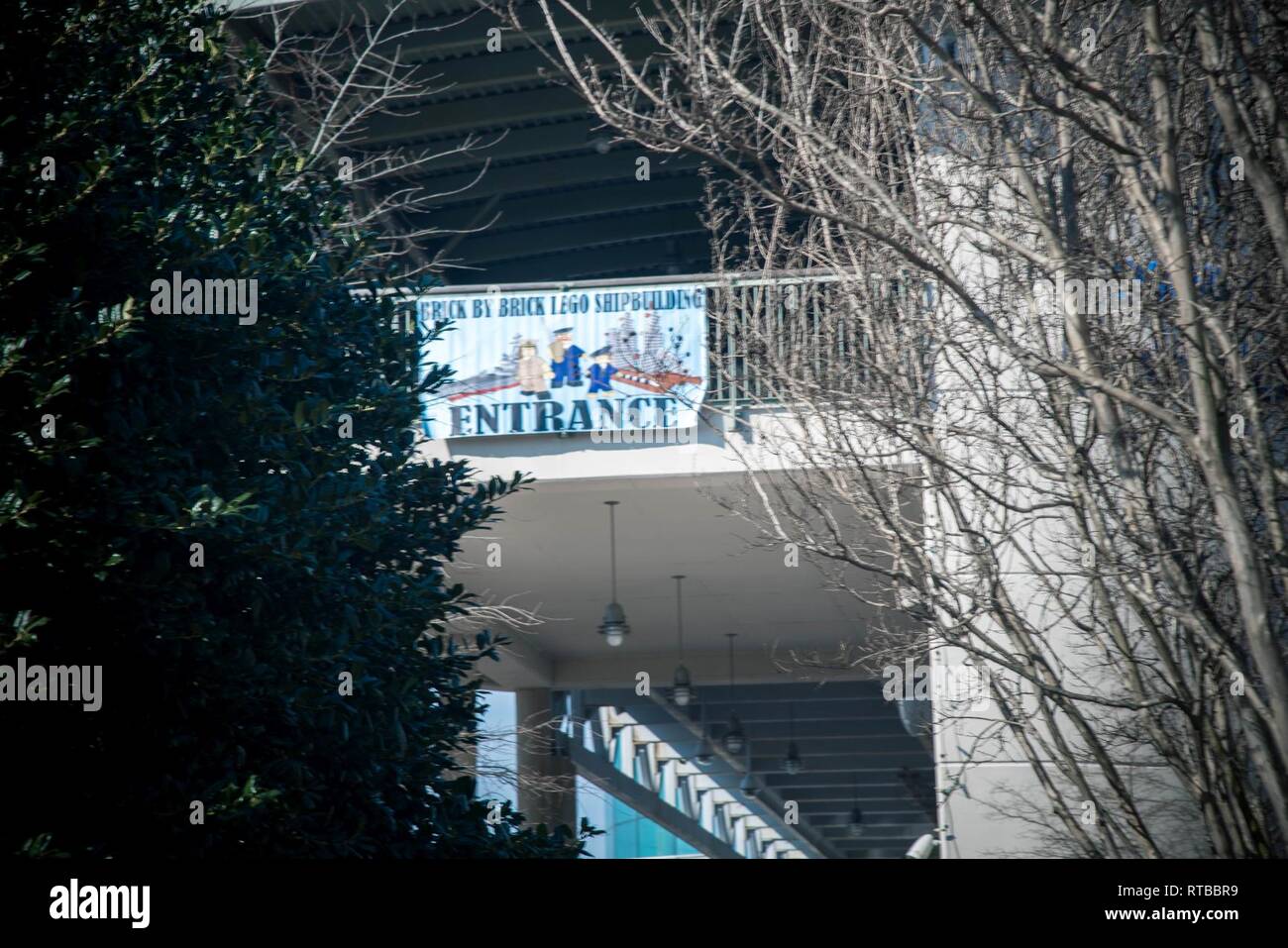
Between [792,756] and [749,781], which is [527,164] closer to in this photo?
[792,756]

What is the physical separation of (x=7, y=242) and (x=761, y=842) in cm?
3400

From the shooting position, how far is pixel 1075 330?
6.40 m

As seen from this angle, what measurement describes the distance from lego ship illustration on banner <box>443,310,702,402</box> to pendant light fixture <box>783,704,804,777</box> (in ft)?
32.2

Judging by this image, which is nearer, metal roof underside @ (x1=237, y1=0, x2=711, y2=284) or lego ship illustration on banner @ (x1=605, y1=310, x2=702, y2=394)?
lego ship illustration on banner @ (x1=605, y1=310, x2=702, y2=394)

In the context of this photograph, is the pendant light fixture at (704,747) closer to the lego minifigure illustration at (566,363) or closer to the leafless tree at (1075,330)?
the lego minifigure illustration at (566,363)

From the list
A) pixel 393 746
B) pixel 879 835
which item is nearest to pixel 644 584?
pixel 393 746

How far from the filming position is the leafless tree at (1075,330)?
19.0 ft

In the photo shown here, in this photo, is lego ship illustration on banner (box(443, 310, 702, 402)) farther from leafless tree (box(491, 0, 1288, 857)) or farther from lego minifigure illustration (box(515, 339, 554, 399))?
leafless tree (box(491, 0, 1288, 857))

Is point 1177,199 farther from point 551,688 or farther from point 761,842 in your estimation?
point 761,842

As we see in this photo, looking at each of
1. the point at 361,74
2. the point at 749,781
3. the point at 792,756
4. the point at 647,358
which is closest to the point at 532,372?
the point at 647,358

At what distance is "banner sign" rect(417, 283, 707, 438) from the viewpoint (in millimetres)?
12328

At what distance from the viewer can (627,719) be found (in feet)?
84.2

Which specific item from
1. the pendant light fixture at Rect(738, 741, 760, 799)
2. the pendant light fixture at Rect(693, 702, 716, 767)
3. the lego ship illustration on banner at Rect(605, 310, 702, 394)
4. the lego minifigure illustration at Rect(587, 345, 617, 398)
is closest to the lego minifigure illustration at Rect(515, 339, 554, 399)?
the lego minifigure illustration at Rect(587, 345, 617, 398)

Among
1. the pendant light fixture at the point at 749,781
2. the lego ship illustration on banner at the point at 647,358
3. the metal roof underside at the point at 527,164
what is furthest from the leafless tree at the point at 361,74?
the pendant light fixture at the point at 749,781
